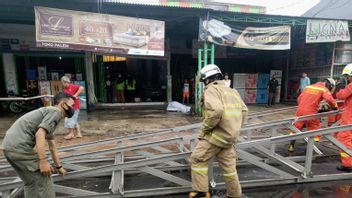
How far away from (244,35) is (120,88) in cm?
646

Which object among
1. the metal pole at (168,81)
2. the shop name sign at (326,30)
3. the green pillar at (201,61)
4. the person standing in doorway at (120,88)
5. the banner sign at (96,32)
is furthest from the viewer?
the metal pole at (168,81)

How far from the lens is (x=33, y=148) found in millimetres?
2354

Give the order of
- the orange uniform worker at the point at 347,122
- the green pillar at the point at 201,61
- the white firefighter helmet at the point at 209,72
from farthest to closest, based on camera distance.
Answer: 1. the green pillar at the point at 201,61
2. the orange uniform worker at the point at 347,122
3. the white firefighter helmet at the point at 209,72

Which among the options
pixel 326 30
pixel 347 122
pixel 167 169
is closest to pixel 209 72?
pixel 167 169

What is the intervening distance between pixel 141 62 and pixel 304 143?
29.9 feet

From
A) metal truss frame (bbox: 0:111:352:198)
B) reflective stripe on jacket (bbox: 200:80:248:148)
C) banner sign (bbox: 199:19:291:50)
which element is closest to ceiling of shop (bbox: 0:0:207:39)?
banner sign (bbox: 199:19:291:50)

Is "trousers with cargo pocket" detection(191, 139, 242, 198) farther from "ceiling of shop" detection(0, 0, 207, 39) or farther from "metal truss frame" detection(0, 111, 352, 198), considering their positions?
"ceiling of shop" detection(0, 0, 207, 39)

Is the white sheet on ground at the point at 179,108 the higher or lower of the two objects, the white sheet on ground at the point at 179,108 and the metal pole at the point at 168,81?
the lower

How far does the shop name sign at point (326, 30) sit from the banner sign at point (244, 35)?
976 mm

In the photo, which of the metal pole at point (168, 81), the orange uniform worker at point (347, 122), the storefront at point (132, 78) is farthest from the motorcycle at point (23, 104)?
the orange uniform worker at point (347, 122)

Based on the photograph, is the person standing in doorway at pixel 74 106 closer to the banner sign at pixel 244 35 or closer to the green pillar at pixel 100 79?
the banner sign at pixel 244 35

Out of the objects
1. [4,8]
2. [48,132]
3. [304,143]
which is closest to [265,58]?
[304,143]

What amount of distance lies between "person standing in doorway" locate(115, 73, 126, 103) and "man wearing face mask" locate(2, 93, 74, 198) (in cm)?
955

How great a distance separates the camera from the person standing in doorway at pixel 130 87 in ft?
40.0
